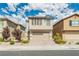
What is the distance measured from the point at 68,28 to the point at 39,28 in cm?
91

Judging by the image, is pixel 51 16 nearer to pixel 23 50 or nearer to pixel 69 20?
pixel 69 20

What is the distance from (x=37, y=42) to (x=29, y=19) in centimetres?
76

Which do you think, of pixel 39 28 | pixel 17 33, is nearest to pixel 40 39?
pixel 39 28

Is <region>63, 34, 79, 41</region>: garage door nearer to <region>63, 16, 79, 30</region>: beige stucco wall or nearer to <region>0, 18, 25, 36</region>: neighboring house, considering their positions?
<region>63, 16, 79, 30</region>: beige stucco wall

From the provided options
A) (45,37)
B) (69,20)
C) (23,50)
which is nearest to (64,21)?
(69,20)

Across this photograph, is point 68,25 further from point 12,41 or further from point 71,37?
point 12,41

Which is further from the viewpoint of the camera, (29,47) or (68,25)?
(68,25)

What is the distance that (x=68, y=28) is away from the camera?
→ 26.9ft

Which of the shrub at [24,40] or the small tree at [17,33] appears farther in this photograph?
the shrub at [24,40]

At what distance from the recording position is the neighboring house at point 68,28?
8.09 m

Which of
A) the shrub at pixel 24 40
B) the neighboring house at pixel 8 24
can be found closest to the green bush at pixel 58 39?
the shrub at pixel 24 40

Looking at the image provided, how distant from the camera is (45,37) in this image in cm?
815

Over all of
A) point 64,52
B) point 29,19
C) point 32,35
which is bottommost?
point 64,52

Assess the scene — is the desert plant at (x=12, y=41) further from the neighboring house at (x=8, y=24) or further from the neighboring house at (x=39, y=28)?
the neighboring house at (x=39, y=28)
